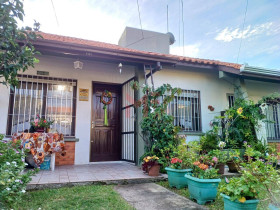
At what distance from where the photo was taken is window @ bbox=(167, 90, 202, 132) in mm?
5941

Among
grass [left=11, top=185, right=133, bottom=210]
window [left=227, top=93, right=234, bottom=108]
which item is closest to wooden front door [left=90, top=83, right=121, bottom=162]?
grass [left=11, top=185, right=133, bottom=210]

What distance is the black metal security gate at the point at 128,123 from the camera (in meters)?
5.18

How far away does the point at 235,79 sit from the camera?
6160 millimetres

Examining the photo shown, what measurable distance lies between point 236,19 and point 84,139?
745 centimetres

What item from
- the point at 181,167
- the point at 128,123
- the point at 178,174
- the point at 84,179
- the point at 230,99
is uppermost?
the point at 230,99

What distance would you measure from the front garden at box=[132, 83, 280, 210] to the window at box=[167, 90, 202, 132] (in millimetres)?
630

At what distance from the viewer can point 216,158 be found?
2.90 m

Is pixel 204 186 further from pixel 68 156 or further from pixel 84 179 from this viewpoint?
pixel 68 156

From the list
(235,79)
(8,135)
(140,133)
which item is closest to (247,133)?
(235,79)

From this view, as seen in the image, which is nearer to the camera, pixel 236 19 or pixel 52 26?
pixel 52 26

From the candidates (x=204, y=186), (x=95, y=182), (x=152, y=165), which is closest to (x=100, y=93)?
(x=152, y=165)

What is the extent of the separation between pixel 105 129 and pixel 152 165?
7.42 feet

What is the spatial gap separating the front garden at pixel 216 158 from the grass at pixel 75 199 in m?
1.07

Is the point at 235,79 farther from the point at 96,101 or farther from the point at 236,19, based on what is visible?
the point at 96,101
